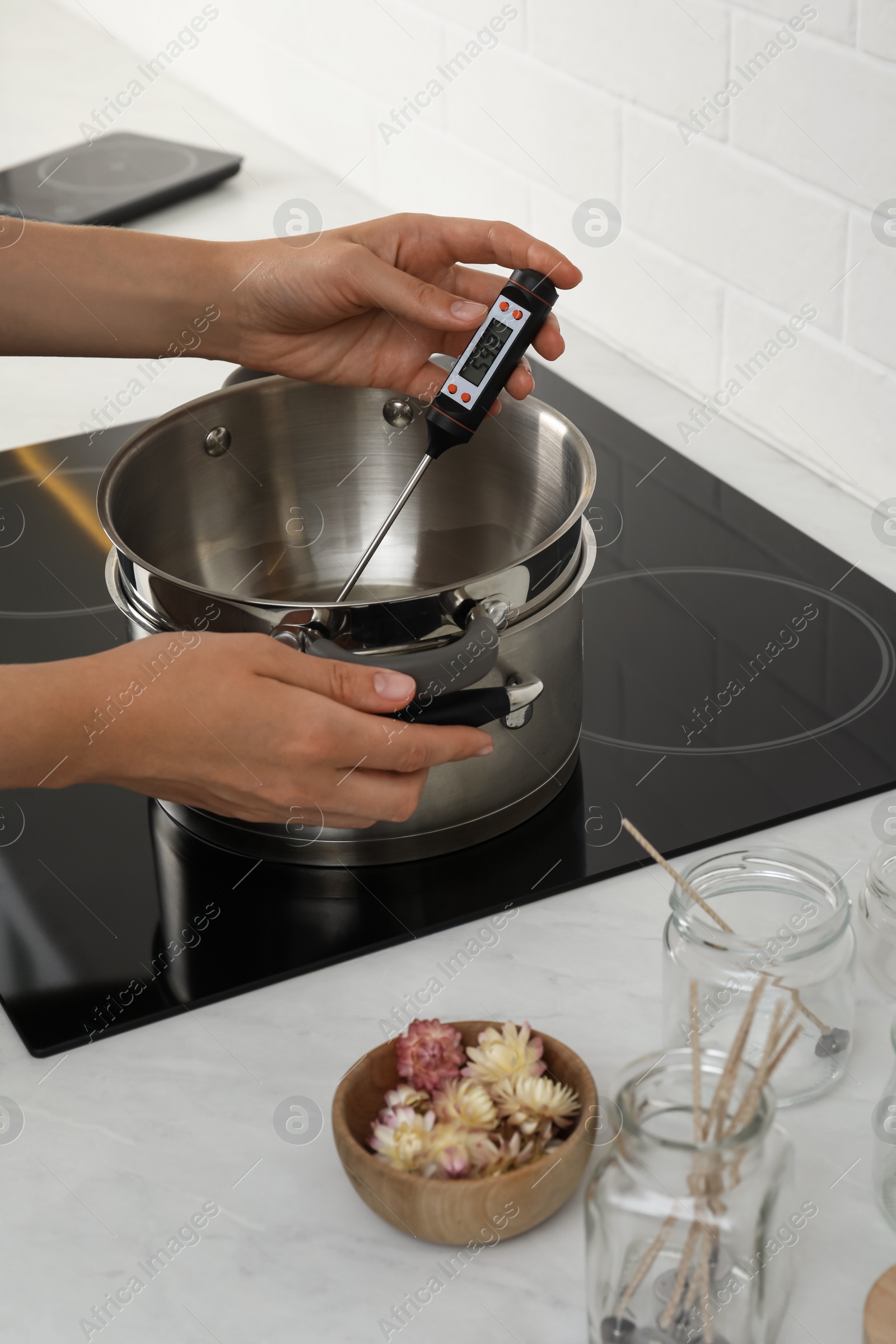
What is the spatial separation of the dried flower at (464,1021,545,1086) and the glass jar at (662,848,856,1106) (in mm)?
89

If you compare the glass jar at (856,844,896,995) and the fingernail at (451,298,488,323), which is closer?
the glass jar at (856,844,896,995)

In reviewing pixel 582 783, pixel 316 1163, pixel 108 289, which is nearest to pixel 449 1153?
pixel 316 1163

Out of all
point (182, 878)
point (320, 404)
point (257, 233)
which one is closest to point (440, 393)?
point (320, 404)

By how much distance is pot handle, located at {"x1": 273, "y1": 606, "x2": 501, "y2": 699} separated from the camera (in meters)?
0.78

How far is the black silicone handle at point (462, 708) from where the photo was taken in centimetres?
80

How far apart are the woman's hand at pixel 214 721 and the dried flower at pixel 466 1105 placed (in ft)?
0.64

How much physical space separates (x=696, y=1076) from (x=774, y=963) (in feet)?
0.40

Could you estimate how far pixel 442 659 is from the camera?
0.78 metres

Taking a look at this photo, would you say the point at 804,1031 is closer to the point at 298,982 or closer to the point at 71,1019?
the point at 298,982

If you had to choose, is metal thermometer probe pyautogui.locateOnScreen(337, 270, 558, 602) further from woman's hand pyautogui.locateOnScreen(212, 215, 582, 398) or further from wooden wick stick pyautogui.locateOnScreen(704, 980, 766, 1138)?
wooden wick stick pyautogui.locateOnScreen(704, 980, 766, 1138)

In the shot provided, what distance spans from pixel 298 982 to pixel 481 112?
3.88ft

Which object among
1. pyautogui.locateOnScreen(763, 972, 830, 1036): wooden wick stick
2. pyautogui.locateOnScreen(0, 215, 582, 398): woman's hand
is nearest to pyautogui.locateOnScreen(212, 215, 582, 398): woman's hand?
pyautogui.locateOnScreen(0, 215, 582, 398): woman's hand

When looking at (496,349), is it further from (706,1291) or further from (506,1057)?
(706,1291)

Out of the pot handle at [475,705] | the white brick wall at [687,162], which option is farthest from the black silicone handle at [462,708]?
the white brick wall at [687,162]
